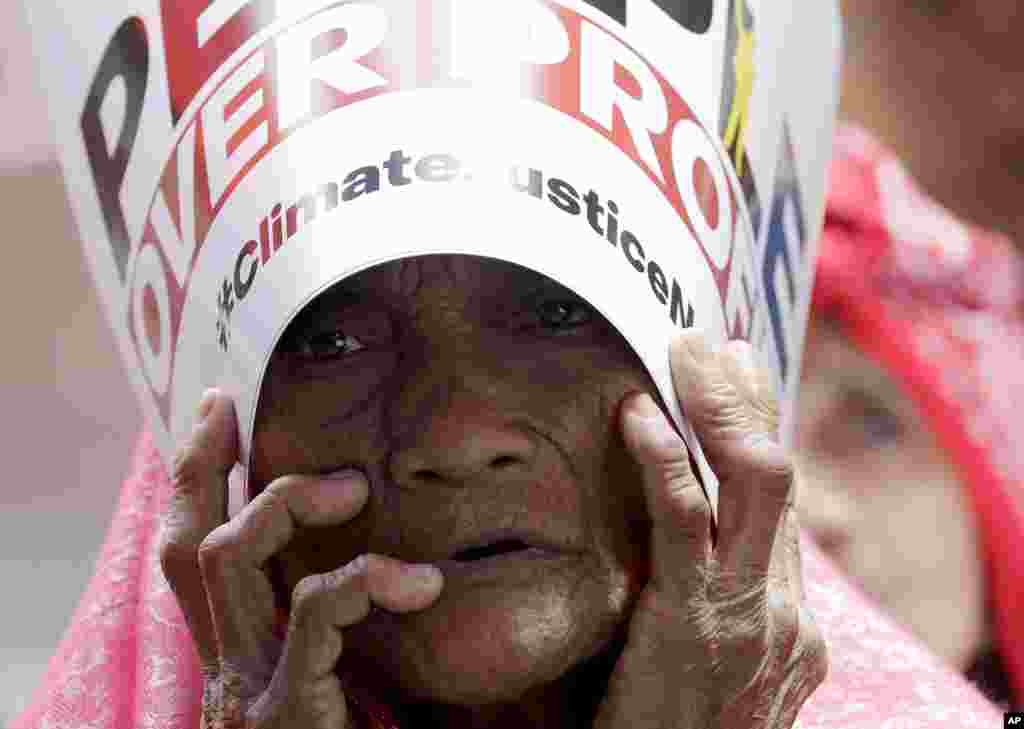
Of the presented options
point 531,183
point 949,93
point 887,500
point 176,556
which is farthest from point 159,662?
point 949,93

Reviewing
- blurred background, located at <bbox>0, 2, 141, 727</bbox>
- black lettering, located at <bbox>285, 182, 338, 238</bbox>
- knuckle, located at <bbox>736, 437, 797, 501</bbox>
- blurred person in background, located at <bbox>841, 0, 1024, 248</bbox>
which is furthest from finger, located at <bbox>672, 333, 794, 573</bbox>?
blurred person in background, located at <bbox>841, 0, 1024, 248</bbox>

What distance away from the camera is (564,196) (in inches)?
41.9

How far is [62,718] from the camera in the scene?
1386 millimetres

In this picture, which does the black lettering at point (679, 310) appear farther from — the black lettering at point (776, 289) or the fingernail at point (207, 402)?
the fingernail at point (207, 402)

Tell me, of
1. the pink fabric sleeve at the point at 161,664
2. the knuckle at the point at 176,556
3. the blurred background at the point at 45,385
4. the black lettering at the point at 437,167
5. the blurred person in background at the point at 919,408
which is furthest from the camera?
the blurred person in background at the point at 919,408

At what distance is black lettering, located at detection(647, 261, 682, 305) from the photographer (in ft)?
3.58

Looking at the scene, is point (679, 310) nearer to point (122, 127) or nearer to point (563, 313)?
point (563, 313)

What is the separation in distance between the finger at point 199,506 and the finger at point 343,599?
0.37 ft

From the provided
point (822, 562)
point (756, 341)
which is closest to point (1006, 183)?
point (822, 562)

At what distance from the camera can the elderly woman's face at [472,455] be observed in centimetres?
108

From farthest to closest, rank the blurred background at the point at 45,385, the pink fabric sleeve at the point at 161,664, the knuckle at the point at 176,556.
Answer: the blurred background at the point at 45,385, the pink fabric sleeve at the point at 161,664, the knuckle at the point at 176,556

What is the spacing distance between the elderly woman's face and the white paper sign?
45 mm

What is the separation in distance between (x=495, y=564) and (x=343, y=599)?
0.28 feet

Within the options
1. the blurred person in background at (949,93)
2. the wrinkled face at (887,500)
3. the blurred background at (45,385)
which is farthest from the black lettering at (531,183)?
the blurred person in background at (949,93)
